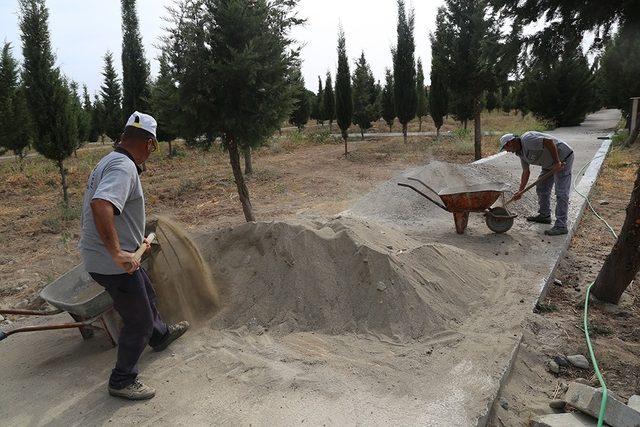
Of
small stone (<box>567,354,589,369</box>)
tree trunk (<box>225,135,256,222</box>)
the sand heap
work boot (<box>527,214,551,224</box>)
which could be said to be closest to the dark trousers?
the sand heap

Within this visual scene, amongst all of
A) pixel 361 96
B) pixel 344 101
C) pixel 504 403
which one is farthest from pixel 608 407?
pixel 361 96

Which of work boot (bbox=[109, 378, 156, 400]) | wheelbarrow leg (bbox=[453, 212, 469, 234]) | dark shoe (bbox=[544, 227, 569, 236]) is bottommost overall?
work boot (bbox=[109, 378, 156, 400])

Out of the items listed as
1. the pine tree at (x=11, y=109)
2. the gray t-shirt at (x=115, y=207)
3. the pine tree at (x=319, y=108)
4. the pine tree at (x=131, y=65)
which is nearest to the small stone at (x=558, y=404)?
the gray t-shirt at (x=115, y=207)

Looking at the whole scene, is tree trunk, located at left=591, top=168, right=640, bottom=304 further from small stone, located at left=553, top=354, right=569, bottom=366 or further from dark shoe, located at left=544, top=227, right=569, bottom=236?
dark shoe, located at left=544, top=227, right=569, bottom=236

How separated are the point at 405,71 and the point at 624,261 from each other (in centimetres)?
1850

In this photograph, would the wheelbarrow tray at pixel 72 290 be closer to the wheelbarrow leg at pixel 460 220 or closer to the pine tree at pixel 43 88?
the wheelbarrow leg at pixel 460 220

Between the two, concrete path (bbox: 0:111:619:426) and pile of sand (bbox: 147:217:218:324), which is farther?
pile of sand (bbox: 147:217:218:324)

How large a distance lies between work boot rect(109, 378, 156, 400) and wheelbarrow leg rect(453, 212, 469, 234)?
455cm

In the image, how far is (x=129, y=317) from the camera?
2.78 m

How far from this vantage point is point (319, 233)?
442cm

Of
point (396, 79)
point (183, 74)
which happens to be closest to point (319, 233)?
point (183, 74)

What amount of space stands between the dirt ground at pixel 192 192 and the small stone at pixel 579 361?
4.50m

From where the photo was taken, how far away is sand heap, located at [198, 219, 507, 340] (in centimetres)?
374

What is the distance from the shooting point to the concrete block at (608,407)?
244 centimetres
